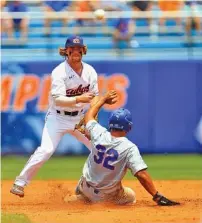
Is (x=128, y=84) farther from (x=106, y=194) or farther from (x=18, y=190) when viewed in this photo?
(x=106, y=194)

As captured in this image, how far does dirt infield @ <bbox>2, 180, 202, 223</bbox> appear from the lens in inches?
294

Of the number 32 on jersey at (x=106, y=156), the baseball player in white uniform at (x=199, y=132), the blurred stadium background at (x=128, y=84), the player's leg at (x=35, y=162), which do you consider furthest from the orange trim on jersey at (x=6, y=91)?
the number 32 on jersey at (x=106, y=156)

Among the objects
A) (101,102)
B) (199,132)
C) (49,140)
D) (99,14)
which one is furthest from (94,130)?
(199,132)

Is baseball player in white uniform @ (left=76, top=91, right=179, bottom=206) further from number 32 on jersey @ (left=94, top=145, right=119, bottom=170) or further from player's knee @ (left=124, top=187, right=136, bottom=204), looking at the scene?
player's knee @ (left=124, top=187, right=136, bottom=204)

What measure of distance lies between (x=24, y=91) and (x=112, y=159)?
7.59 metres

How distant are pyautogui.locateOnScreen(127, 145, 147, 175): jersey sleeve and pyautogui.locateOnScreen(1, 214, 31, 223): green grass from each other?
1.25 metres

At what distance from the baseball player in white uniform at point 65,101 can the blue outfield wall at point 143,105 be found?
5.98m

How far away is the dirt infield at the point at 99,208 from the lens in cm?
746

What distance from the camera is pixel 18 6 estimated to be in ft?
52.1

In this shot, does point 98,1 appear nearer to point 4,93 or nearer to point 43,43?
point 43,43

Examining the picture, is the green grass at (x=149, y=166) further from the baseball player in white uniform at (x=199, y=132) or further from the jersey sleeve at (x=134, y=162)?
the jersey sleeve at (x=134, y=162)

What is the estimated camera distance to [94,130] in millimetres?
8172

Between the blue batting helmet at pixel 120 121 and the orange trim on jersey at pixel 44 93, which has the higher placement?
the blue batting helmet at pixel 120 121

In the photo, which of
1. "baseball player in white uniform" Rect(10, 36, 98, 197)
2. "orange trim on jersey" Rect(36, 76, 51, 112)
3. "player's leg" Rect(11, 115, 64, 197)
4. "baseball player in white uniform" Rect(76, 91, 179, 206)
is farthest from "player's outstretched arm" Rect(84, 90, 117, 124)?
"orange trim on jersey" Rect(36, 76, 51, 112)
